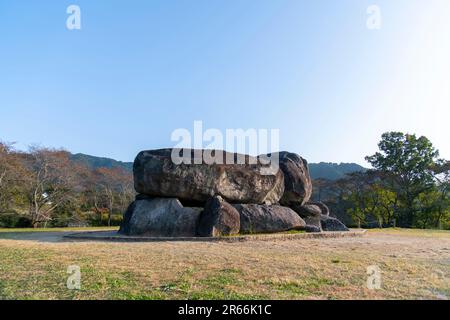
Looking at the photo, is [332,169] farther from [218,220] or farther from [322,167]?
[218,220]

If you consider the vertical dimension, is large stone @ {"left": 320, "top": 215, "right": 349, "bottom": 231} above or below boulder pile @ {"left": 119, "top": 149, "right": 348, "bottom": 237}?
below

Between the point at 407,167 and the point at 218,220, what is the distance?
26.3 m

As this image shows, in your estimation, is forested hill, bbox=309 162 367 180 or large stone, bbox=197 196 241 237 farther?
forested hill, bbox=309 162 367 180

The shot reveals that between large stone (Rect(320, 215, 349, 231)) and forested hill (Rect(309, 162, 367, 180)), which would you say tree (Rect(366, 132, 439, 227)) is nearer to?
large stone (Rect(320, 215, 349, 231))

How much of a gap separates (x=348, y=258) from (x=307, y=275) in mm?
2813

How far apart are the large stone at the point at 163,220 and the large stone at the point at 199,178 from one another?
0.57 meters

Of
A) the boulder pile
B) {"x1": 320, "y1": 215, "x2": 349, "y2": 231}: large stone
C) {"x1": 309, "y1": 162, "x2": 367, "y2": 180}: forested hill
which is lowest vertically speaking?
{"x1": 320, "y1": 215, "x2": 349, "y2": 231}: large stone

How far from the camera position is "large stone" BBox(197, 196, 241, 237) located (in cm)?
1416

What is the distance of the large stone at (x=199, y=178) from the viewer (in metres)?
15.2

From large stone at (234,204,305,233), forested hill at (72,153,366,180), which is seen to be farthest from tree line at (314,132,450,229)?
forested hill at (72,153,366,180)

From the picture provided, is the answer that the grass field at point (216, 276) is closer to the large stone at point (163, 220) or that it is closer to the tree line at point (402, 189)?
the large stone at point (163, 220)

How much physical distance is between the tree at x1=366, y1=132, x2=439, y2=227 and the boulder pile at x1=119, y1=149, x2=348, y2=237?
72.0 ft

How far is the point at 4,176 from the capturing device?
25609mm

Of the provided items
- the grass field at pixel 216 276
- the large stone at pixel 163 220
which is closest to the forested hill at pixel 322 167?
the large stone at pixel 163 220
